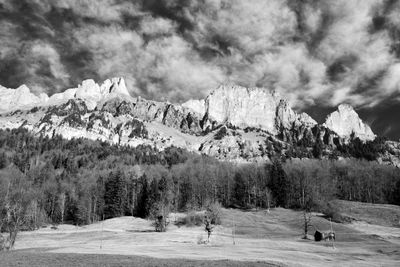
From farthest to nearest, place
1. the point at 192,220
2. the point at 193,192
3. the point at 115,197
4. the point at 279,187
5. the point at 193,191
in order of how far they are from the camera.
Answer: the point at 193,191
the point at 193,192
the point at 279,187
the point at 115,197
the point at 192,220

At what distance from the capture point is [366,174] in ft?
567

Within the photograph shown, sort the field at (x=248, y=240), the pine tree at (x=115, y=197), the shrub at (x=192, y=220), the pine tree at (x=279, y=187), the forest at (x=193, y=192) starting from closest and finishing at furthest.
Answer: the field at (x=248, y=240)
the shrub at (x=192, y=220)
the forest at (x=193, y=192)
the pine tree at (x=115, y=197)
the pine tree at (x=279, y=187)

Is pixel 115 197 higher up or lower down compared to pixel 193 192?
lower down

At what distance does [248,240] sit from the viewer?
81438 mm

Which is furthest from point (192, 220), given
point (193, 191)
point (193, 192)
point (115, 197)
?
point (115, 197)

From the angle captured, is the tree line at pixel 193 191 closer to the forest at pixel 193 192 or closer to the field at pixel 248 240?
the forest at pixel 193 192

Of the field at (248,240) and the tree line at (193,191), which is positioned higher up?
the tree line at (193,191)

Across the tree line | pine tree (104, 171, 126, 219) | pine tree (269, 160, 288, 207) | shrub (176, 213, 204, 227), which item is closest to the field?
shrub (176, 213, 204, 227)

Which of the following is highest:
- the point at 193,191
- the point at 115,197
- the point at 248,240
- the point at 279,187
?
the point at 279,187

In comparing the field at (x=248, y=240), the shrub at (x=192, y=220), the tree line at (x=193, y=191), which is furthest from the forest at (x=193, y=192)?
the shrub at (x=192, y=220)

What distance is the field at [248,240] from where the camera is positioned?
52438 mm

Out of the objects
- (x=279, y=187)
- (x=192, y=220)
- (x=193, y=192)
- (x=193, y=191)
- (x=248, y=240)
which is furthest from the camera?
(x=193, y=191)

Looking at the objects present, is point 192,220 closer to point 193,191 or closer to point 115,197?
point 193,191

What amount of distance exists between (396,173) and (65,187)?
170 meters
